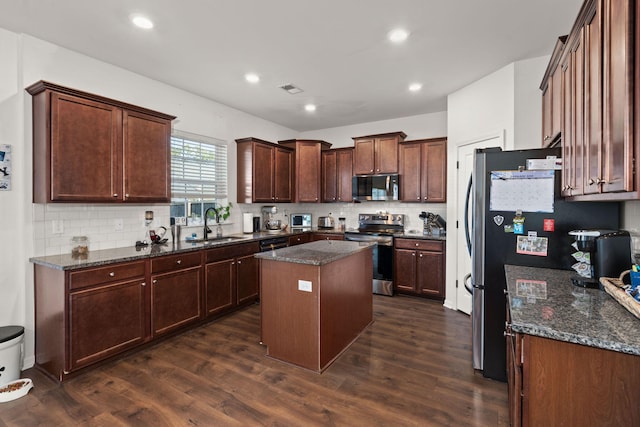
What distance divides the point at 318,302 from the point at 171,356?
59.1 inches

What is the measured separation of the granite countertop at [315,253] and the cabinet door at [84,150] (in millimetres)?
1574

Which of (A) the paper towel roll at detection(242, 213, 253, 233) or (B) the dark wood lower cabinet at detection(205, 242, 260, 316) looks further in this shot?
(A) the paper towel roll at detection(242, 213, 253, 233)

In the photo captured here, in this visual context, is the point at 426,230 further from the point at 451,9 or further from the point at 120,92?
the point at 120,92

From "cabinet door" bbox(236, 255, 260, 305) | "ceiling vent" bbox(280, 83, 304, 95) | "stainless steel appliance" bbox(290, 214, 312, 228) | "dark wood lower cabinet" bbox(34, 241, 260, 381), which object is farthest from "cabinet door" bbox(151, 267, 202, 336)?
"stainless steel appliance" bbox(290, 214, 312, 228)

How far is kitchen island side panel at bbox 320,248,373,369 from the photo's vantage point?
2.69 meters

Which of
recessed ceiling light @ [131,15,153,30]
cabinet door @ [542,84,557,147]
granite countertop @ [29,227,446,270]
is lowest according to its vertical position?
granite countertop @ [29,227,446,270]

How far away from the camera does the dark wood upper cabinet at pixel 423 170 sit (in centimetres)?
468

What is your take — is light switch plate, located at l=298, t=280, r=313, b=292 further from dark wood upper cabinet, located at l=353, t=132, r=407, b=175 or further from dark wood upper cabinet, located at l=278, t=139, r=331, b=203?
→ dark wood upper cabinet, located at l=278, t=139, r=331, b=203

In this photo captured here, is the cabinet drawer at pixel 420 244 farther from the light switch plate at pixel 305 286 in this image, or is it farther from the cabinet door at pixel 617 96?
the cabinet door at pixel 617 96

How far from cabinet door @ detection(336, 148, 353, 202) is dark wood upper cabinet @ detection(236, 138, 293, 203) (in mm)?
953

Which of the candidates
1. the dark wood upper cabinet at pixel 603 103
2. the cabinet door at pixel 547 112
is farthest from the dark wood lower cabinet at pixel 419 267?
the dark wood upper cabinet at pixel 603 103

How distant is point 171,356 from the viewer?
9.54 feet

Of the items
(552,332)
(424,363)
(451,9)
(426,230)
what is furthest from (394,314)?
(451,9)

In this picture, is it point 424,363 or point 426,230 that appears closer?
point 424,363
